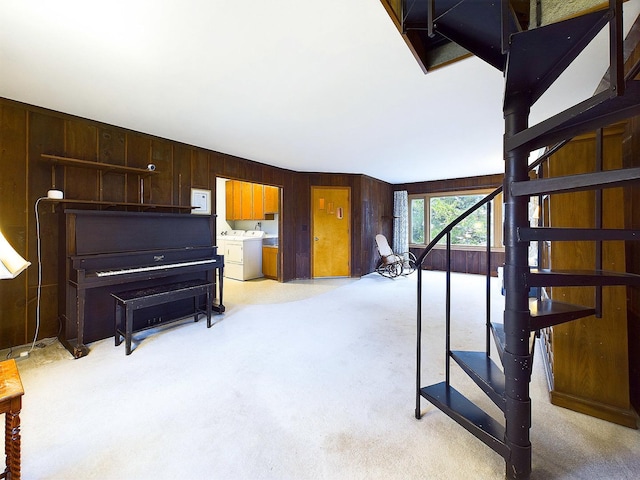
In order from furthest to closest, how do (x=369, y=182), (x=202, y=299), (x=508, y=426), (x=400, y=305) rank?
(x=369, y=182), (x=400, y=305), (x=202, y=299), (x=508, y=426)

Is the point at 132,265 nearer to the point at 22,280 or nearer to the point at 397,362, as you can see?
the point at 22,280

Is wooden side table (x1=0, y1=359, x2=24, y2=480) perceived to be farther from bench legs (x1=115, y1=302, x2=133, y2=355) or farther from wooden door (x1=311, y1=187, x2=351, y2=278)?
wooden door (x1=311, y1=187, x2=351, y2=278)

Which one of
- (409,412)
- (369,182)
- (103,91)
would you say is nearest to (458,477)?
(409,412)

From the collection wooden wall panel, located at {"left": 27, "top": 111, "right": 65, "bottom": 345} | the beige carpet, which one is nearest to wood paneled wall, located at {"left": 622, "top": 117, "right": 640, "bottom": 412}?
the beige carpet

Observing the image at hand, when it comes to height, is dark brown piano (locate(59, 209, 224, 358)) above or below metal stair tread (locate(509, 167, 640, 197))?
below

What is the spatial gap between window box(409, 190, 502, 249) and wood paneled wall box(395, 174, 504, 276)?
160mm

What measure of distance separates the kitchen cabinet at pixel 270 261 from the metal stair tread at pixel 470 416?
170 inches

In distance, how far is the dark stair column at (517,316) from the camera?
3.71ft

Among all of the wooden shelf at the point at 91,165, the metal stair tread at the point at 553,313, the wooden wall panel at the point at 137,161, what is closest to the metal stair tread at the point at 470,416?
the metal stair tread at the point at 553,313

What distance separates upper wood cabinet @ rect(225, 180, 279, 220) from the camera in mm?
5691

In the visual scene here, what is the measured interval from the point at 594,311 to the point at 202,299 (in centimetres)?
370

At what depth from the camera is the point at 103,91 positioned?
2.28 meters

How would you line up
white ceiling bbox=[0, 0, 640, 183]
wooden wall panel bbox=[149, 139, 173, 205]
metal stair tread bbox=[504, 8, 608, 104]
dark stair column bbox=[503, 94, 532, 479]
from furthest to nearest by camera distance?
1. wooden wall panel bbox=[149, 139, 173, 205]
2. white ceiling bbox=[0, 0, 640, 183]
3. dark stair column bbox=[503, 94, 532, 479]
4. metal stair tread bbox=[504, 8, 608, 104]

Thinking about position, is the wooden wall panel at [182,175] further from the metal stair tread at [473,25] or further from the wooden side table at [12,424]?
the metal stair tread at [473,25]
